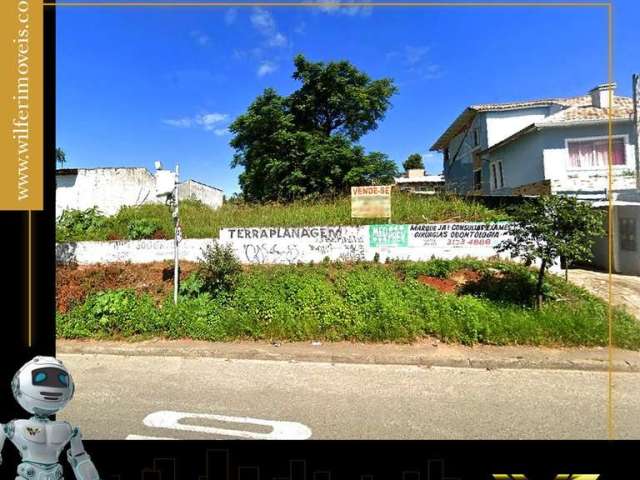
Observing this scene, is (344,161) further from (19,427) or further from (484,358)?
(19,427)

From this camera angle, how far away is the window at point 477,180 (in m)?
22.6

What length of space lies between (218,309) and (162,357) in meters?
1.51

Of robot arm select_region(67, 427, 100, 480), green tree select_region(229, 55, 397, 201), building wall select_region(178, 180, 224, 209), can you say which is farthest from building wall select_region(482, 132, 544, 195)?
robot arm select_region(67, 427, 100, 480)

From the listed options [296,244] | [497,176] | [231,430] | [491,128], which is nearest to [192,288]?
[296,244]

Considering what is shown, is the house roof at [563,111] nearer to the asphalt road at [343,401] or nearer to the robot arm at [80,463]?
the asphalt road at [343,401]

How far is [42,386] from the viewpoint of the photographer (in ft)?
4.19

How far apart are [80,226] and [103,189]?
5305 millimetres

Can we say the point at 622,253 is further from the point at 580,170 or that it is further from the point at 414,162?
the point at 414,162

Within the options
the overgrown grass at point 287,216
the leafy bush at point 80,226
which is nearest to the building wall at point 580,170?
the overgrown grass at point 287,216

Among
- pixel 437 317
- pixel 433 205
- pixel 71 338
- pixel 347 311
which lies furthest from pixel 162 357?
pixel 433 205

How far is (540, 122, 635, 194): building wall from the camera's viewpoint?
46.2ft

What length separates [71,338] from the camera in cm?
643

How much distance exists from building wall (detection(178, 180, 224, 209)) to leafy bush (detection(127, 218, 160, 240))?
733 centimetres

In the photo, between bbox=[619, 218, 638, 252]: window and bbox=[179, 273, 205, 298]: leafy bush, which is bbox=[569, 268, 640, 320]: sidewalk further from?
bbox=[179, 273, 205, 298]: leafy bush
